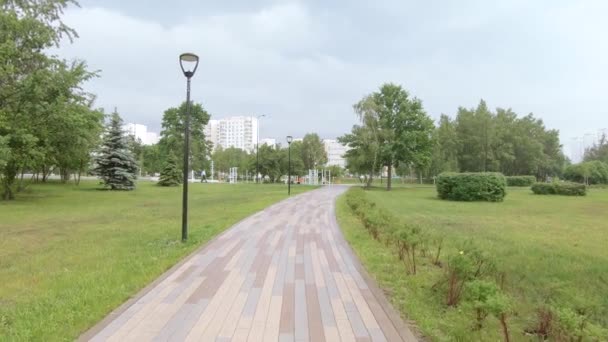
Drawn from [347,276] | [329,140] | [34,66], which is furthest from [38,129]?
[329,140]

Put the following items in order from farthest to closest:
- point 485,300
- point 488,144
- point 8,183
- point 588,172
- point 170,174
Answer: point 488,144
point 588,172
point 170,174
point 8,183
point 485,300

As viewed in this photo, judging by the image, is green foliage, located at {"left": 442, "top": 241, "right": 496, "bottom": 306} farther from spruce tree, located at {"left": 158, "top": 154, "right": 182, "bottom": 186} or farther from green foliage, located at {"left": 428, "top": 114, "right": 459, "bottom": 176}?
green foliage, located at {"left": 428, "top": 114, "right": 459, "bottom": 176}

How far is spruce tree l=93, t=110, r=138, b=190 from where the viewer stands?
35.2 metres

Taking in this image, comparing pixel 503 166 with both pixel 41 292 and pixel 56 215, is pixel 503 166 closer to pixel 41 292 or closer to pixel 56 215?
pixel 56 215

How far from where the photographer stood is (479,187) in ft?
76.8

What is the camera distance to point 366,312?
4430 millimetres

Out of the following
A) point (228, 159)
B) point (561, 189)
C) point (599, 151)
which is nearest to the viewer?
point (561, 189)

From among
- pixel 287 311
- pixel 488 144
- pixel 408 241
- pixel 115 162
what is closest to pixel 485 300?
pixel 287 311

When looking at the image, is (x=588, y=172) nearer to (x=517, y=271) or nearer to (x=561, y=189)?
(x=561, y=189)

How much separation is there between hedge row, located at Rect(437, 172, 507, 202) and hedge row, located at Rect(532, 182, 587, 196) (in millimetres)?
11251

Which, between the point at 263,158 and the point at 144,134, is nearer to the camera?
the point at 263,158

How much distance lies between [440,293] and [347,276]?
1.42 meters

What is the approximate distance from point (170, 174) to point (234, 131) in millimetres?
83309

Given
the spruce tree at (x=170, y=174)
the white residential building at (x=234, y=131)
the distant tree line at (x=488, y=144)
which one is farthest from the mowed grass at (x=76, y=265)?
the white residential building at (x=234, y=131)
